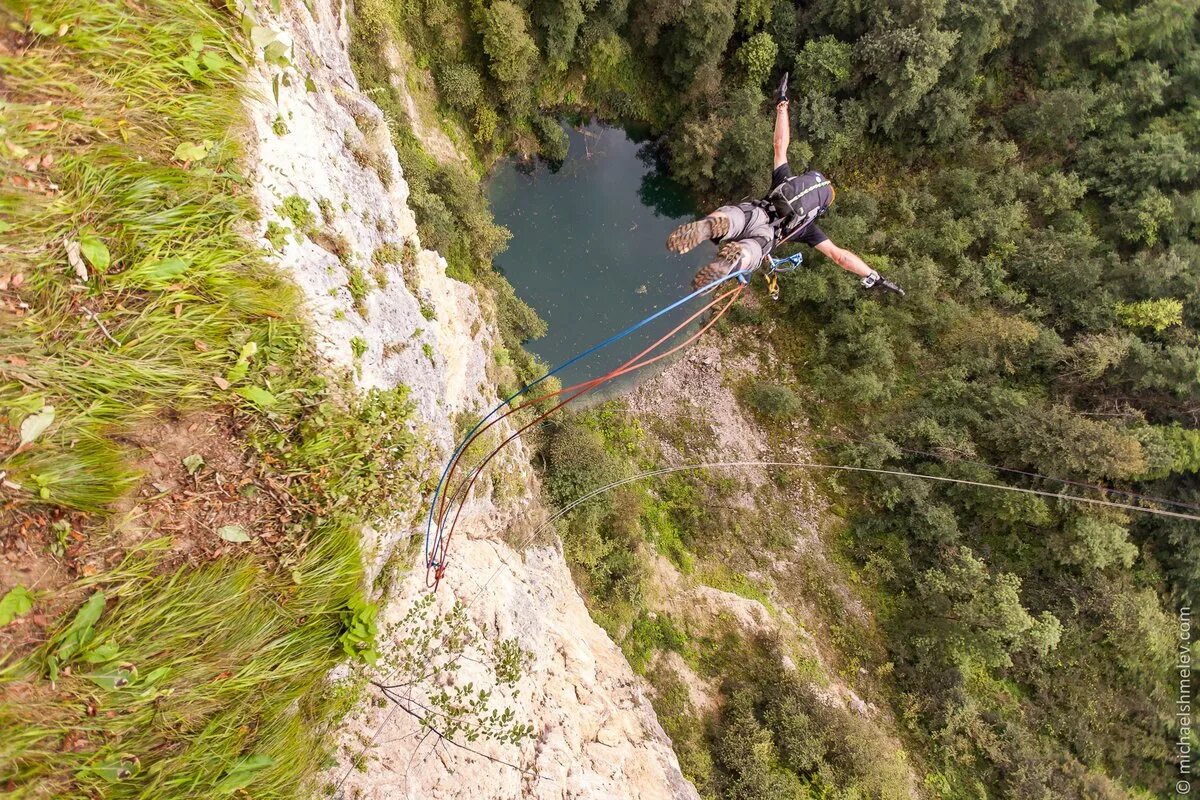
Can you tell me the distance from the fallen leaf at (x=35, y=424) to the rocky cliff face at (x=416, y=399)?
1.32m

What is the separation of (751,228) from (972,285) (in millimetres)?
7661

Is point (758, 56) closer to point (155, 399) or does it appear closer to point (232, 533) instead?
point (155, 399)

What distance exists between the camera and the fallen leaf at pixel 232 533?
2803 millimetres

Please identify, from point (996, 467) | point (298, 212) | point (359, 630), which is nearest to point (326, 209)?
point (298, 212)

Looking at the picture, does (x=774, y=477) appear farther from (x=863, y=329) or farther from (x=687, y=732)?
(x=687, y=732)

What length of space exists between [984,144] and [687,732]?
1325 centimetres

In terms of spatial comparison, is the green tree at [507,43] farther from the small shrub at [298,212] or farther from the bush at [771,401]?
the bush at [771,401]

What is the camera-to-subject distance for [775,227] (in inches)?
213

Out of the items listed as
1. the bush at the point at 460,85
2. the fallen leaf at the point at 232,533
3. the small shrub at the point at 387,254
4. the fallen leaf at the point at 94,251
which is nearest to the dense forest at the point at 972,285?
the bush at the point at 460,85

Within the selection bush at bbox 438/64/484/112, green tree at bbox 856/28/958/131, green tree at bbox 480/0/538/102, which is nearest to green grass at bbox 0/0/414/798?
green tree at bbox 480/0/538/102

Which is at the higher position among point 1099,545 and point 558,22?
point 558,22

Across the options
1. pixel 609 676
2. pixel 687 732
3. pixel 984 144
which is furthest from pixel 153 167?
pixel 984 144

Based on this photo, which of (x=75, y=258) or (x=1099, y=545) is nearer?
(x=75, y=258)

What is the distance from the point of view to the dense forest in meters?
7.98
